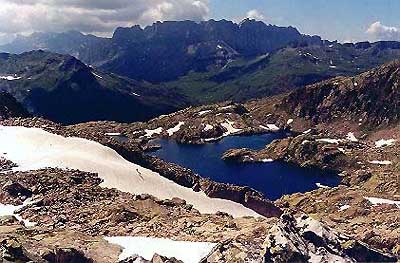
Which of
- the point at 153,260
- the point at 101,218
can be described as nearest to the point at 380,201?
the point at 101,218

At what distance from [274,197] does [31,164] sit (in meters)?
112

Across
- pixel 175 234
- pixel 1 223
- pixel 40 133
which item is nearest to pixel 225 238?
pixel 175 234

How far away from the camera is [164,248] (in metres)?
46.6

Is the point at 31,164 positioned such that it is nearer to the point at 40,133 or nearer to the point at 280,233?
the point at 40,133

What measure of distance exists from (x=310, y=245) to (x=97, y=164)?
44060 millimetres

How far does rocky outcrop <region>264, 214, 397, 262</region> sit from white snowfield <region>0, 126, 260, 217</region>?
3110 centimetres

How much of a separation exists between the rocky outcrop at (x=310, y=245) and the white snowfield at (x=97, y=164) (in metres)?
31.1

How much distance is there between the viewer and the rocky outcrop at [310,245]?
1574 inches

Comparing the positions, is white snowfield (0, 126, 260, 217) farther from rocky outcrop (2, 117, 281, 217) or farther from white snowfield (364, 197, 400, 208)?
white snowfield (364, 197, 400, 208)

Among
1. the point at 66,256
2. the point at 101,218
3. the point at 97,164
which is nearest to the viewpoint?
the point at 66,256

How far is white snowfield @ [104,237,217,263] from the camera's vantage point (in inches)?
1779

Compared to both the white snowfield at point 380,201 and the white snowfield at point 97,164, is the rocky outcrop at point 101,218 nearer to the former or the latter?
the white snowfield at point 97,164

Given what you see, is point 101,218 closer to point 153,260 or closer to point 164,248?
point 164,248

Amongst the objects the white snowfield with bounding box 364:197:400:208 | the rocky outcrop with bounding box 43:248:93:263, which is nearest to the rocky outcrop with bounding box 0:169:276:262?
the rocky outcrop with bounding box 43:248:93:263
